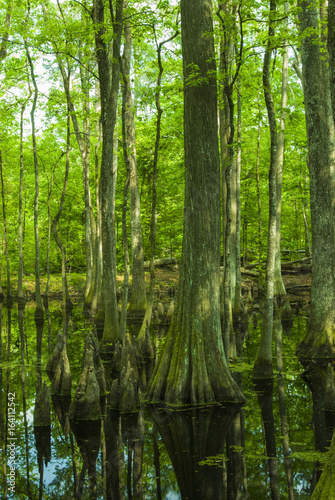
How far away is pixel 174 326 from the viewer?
7441 millimetres

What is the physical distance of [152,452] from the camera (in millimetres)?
5602

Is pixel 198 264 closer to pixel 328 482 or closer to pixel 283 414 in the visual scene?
pixel 283 414

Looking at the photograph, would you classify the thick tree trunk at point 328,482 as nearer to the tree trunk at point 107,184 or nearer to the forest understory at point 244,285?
the tree trunk at point 107,184

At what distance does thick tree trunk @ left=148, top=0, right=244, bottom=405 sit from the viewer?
699cm

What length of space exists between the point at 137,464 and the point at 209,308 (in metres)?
2.74

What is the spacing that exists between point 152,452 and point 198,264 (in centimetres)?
293

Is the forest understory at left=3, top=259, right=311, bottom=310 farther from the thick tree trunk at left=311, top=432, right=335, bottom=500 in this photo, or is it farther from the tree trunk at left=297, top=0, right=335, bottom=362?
the thick tree trunk at left=311, top=432, right=335, bottom=500

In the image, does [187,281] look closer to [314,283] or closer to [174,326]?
[174,326]

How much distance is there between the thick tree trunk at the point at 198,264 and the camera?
6.99 metres

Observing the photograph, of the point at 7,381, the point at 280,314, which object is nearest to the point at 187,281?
the point at 7,381

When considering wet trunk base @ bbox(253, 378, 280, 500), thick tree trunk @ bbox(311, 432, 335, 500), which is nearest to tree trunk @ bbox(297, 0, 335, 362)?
wet trunk base @ bbox(253, 378, 280, 500)

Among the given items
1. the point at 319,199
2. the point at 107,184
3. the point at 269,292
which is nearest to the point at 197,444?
the point at 269,292

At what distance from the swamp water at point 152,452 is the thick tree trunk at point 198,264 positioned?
1.28 feet

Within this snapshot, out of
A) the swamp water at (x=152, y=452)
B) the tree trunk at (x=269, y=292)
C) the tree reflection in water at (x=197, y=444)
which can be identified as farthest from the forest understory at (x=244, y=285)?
the tree reflection in water at (x=197, y=444)
